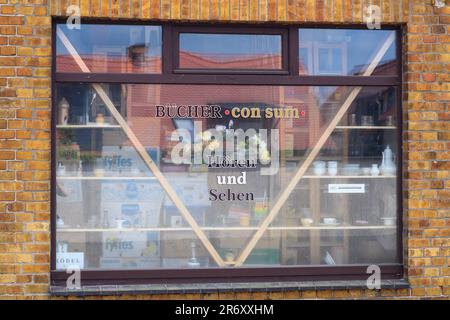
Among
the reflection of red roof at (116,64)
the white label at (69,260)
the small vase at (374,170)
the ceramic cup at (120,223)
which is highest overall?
the reflection of red roof at (116,64)

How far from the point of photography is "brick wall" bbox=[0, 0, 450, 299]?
564 centimetres

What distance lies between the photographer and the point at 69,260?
589 centimetres

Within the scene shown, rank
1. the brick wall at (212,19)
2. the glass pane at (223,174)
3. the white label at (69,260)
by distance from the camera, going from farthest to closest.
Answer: the glass pane at (223,174), the white label at (69,260), the brick wall at (212,19)

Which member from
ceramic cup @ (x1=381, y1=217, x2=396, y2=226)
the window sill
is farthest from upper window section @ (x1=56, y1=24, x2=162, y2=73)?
ceramic cup @ (x1=381, y1=217, x2=396, y2=226)

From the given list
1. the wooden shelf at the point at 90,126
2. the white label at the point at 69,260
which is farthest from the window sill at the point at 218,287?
the wooden shelf at the point at 90,126

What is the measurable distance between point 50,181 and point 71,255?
73 cm

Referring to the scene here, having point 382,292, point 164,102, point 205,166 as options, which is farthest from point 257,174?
point 382,292

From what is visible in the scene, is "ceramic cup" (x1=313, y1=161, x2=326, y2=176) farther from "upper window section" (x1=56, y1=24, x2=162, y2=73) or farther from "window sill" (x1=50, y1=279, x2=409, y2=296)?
"upper window section" (x1=56, y1=24, x2=162, y2=73)

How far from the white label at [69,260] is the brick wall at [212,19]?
0.64 ft

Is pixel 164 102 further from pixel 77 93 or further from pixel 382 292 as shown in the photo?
pixel 382 292

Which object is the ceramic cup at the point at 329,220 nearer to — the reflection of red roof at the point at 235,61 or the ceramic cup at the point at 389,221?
the ceramic cup at the point at 389,221

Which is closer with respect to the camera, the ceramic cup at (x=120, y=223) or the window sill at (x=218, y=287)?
the window sill at (x=218, y=287)

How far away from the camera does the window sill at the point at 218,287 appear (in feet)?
18.8

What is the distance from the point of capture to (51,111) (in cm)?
575
